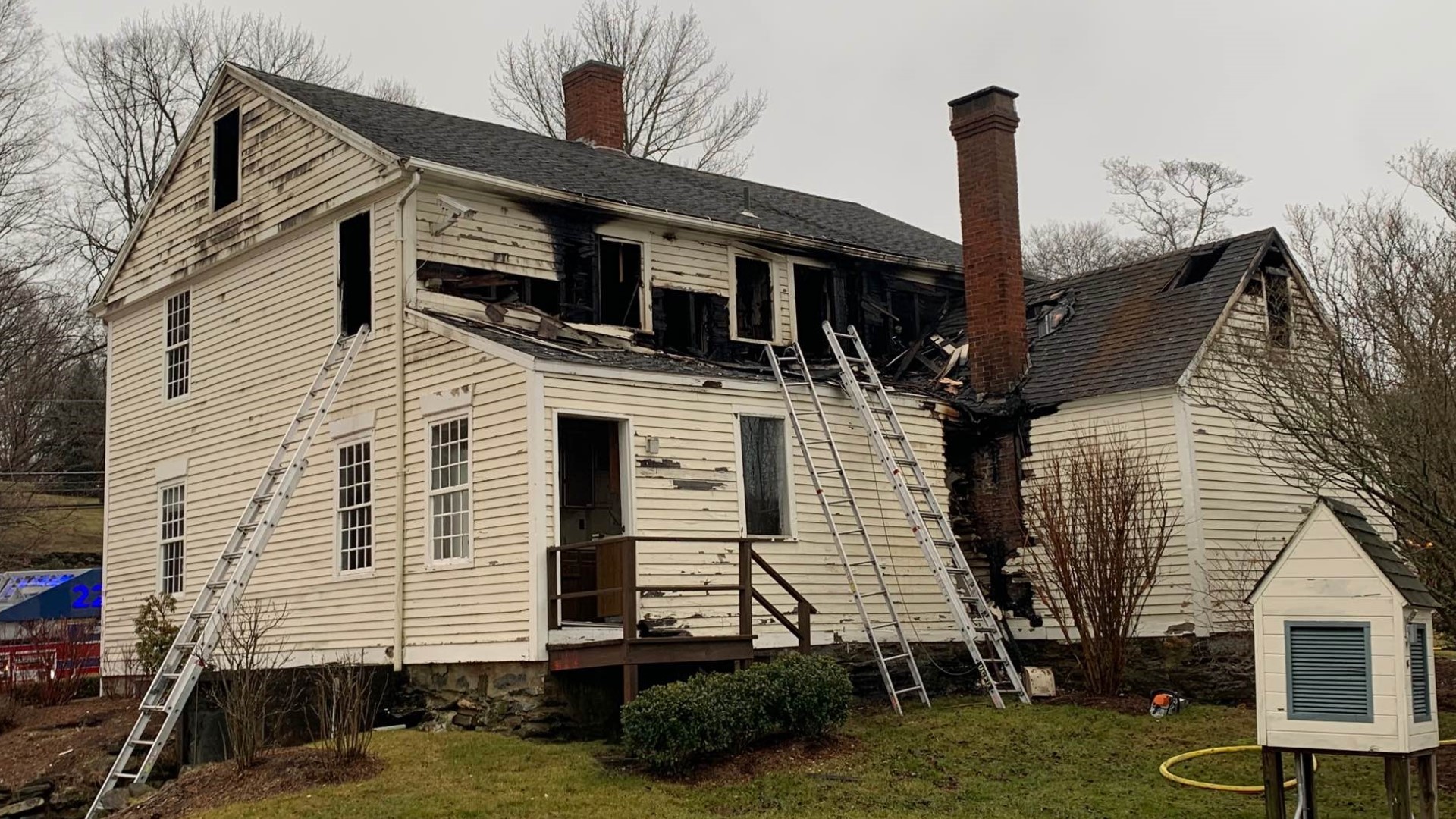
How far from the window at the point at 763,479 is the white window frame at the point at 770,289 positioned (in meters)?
2.77

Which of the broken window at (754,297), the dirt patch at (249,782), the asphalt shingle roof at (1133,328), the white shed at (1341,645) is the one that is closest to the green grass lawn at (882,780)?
the dirt patch at (249,782)

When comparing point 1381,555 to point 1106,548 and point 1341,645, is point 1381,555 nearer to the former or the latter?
point 1341,645

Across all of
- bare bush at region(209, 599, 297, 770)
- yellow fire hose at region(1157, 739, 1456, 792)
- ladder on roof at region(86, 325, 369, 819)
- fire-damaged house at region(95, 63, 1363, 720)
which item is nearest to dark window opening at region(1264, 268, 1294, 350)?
fire-damaged house at region(95, 63, 1363, 720)

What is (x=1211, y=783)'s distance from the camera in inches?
469

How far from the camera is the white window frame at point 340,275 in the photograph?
667 inches

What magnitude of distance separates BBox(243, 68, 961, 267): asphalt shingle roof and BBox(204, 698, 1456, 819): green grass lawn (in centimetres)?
728

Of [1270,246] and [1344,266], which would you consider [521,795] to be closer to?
[1344,266]

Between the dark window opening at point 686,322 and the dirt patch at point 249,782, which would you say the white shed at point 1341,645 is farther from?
the dark window opening at point 686,322

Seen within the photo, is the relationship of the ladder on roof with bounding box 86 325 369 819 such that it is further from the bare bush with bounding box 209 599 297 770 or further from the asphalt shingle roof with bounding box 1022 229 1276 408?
the asphalt shingle roof with bounding box 1022 229 1276 408

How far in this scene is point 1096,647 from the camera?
16.4 meters

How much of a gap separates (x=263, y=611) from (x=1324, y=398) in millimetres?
12412

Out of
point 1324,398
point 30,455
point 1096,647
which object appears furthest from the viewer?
point 30,455

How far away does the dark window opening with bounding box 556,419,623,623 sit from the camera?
15500mm

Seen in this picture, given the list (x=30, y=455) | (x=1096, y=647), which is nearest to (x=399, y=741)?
(x=1096, y=647)
